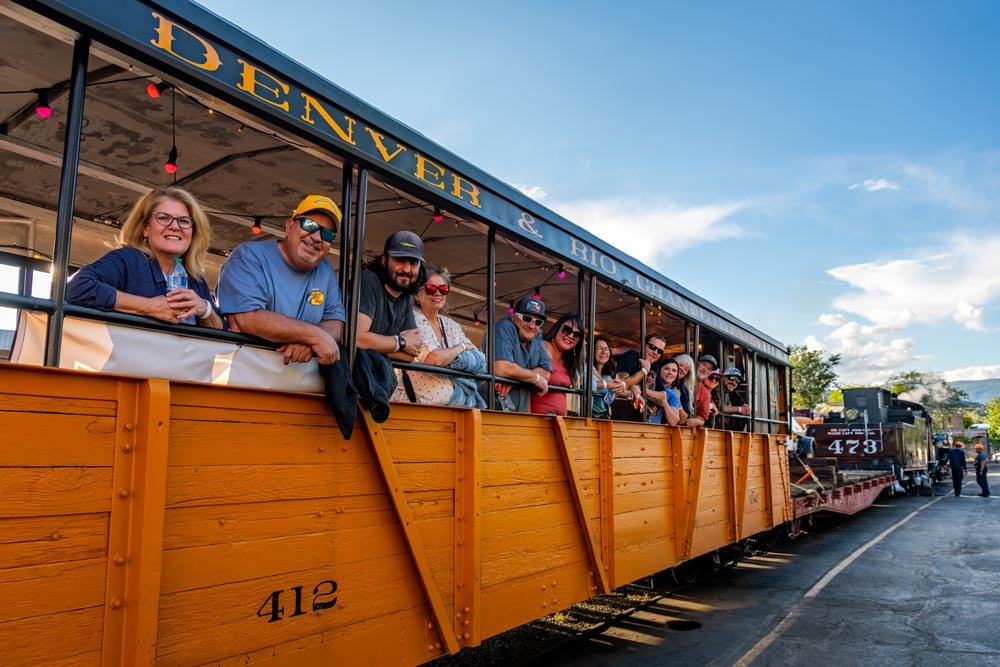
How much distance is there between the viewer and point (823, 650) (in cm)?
527

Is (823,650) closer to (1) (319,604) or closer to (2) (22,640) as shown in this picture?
(1) (319,604)

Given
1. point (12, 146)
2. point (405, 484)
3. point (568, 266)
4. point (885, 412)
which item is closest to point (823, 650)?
point (568, 266)

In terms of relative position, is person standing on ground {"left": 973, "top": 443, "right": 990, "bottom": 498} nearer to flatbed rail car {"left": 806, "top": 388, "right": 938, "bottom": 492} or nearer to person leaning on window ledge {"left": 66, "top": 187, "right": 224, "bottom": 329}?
flatbed rail car {"left": 806, "top": 388, "right": 938, "bottom": 492}

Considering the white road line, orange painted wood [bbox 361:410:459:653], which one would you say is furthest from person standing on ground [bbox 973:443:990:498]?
orange painted wood [bbox 361:410:459:653]

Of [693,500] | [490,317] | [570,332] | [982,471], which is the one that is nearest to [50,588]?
[490,317]

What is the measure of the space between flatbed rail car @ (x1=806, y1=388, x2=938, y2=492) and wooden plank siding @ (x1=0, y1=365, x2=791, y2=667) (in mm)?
17251

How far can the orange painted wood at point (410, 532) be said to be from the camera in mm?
3073

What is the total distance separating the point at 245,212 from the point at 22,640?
303 centimetres

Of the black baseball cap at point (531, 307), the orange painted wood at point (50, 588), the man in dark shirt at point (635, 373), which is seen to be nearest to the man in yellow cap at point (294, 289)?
the orange painted wood at point (50, 588)

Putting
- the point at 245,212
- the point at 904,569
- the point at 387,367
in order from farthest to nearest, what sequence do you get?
the point at 904,569 → the point at 245,212 → the point at 387,367

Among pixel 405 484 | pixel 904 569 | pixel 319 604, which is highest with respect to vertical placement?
pixel 405 484

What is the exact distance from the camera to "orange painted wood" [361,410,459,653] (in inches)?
121

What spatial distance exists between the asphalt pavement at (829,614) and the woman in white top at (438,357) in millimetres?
2314

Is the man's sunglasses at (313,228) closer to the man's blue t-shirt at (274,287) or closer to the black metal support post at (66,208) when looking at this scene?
the man's blue t-shirt at (274,287)
